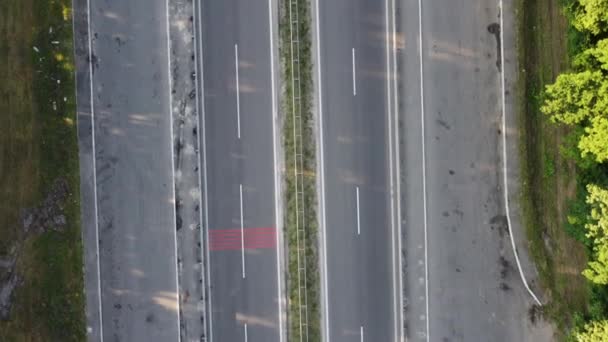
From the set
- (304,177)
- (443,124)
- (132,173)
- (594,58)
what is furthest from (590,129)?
(132,173)

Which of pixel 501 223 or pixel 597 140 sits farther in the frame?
pixel 501 223

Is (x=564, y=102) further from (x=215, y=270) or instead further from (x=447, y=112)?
(x=215, y=270)

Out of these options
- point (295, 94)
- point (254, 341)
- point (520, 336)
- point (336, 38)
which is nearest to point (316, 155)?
point (295, 94)

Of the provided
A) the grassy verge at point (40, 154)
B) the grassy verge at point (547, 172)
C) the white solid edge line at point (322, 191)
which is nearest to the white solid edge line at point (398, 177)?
the white solid edge line at point (322, 191)

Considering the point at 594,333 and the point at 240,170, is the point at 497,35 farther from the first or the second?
the point at 594,333

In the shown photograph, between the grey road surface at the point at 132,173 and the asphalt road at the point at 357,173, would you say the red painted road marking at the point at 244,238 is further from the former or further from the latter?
the asphalt road at the point at 357,173

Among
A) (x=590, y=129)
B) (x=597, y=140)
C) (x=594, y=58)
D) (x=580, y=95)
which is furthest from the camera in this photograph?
(x=594, y=58)

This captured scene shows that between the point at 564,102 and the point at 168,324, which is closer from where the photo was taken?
the point at 564,102
